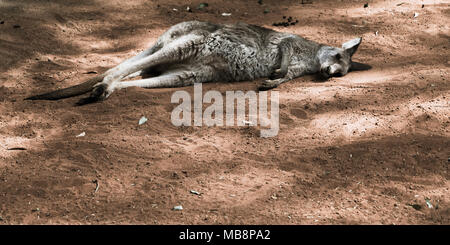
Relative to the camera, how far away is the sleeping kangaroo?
4.81 metres

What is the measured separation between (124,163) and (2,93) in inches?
79.0

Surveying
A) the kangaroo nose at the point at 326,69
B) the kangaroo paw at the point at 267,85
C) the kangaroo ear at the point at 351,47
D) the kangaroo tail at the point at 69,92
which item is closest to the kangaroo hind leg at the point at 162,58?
the kangaroo tail at the point at 69,92

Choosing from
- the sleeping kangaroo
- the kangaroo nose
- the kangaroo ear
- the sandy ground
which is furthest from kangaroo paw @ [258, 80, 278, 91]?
the kangaroo ear

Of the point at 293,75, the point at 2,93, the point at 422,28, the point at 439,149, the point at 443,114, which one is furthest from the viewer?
the point at 422,28

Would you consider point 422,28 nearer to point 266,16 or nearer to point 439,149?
point 266,16

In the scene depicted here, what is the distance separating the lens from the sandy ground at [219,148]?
3.01m

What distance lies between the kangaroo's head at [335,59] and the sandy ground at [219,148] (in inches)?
4.4

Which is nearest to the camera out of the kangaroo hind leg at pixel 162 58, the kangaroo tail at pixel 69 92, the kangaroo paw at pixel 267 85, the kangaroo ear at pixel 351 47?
the kangaroo tail at pixel 69 92

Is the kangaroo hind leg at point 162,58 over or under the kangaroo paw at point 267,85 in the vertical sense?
over

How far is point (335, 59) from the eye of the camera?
5.52 meters

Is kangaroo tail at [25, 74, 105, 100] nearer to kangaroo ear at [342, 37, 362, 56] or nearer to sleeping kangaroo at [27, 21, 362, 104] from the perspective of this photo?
sleeping kangaroo at [27, 21, 362, 104]

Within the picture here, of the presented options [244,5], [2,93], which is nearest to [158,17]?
[244,5]

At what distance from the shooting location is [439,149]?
3.76 meters

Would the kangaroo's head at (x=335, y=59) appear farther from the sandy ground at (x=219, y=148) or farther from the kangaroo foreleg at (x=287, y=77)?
the kangaroo foreleg at (x=287, y=77)
